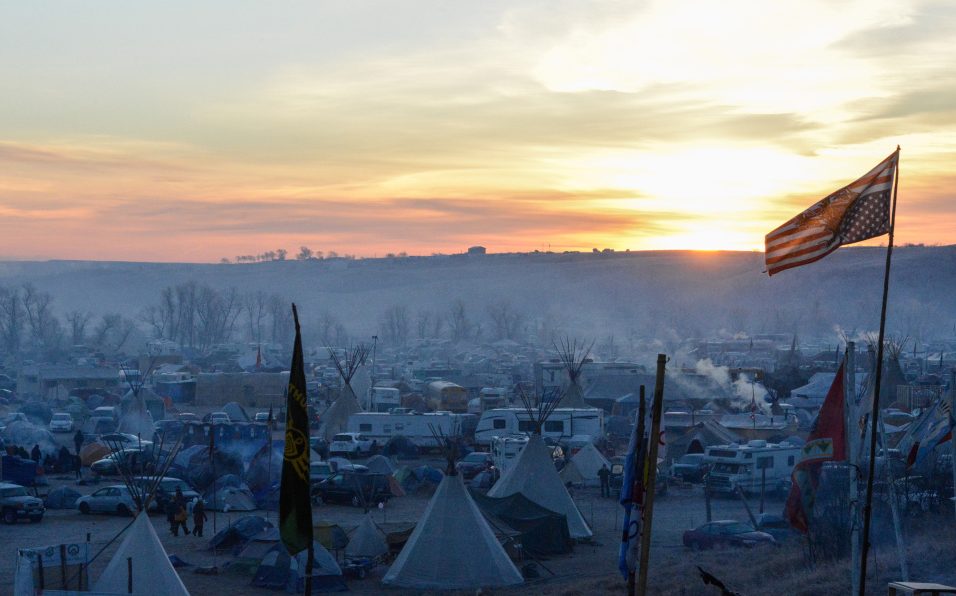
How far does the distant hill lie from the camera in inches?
5699

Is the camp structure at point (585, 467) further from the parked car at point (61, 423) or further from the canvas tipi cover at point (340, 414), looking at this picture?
the parked car at point (61, 423)

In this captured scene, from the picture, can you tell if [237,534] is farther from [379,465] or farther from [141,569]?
[379,465]

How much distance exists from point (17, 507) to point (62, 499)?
Result: 206cm

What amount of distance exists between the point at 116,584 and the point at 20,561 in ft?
4.97

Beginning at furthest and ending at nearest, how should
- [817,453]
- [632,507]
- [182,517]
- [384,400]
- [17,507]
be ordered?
[384,400] < [17,507] < [182,517] < [817,453] < [632,507]

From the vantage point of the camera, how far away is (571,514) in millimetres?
22469

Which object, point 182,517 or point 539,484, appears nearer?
point 182,517

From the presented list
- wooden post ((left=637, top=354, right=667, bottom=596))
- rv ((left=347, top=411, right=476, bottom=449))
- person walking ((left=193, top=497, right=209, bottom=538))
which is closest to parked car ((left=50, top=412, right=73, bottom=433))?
rv ((left=347, top=411, right=476, bottom=449))

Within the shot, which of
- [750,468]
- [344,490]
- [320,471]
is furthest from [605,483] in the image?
[320,471]

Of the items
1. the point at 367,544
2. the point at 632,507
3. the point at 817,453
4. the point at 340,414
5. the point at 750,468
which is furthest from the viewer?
the point at 340,414

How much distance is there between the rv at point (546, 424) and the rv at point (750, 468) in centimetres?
702

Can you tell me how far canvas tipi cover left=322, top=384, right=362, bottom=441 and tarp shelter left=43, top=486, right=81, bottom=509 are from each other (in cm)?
1305

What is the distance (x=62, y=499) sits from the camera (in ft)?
84.7

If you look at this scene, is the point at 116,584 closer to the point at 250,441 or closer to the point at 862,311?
the point at 250,441
